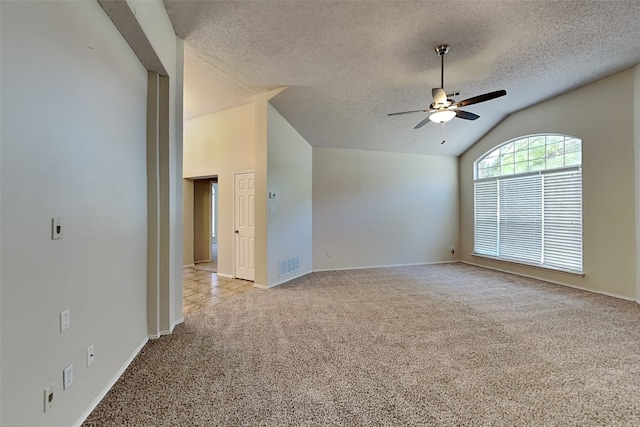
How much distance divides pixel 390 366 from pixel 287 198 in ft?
11.1

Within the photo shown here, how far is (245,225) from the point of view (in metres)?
5.12

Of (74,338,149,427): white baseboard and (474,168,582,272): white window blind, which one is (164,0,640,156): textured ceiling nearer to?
(474,168,582,272): white window blind

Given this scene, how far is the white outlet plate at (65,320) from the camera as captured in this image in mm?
1495

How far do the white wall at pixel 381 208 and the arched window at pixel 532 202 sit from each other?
79 cm

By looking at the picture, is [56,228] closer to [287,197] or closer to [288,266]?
[287,197]

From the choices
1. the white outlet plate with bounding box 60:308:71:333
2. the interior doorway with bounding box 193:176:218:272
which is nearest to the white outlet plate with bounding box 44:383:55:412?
the white outlet plate with bounding box 60:308:71:333

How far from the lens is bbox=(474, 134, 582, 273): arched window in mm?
4586

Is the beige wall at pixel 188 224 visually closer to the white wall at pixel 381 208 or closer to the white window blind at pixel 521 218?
the white wall at pixel 381 208

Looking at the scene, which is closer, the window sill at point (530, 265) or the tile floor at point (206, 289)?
the tile floor at point (206, 289)

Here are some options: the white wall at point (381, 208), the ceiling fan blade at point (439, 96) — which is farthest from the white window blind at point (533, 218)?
the ceiling fan blade at point (439, 96)

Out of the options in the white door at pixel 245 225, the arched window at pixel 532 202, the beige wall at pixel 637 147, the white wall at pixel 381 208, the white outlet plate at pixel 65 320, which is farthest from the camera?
the white wall at pixel 381 208

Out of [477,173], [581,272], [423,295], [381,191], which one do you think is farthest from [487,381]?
[477,173]

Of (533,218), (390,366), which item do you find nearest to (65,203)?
(390,366)

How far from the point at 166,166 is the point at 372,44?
105 inches
